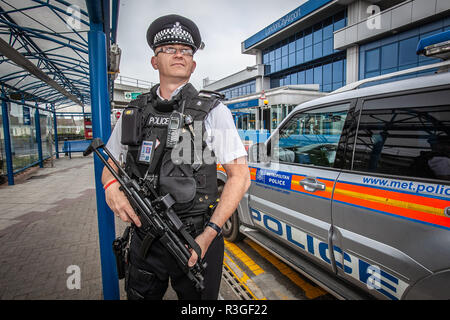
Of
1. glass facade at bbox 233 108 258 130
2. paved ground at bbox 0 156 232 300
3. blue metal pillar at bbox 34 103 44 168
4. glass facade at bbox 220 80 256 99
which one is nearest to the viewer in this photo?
paved ground at bbox 0 156 232 300

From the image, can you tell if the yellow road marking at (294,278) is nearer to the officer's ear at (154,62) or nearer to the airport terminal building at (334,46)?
the officer's ear at (154,62)

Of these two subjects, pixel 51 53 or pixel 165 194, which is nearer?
pixel 165 194

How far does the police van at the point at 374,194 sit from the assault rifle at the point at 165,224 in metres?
1.17

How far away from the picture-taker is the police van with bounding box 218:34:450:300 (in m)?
1.37

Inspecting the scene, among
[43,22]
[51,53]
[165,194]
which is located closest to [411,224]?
[165,194]

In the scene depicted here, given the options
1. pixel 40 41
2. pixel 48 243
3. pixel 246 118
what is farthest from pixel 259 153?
pixel 246 118

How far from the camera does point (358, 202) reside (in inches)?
66.0

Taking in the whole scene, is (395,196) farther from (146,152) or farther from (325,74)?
(325,74)

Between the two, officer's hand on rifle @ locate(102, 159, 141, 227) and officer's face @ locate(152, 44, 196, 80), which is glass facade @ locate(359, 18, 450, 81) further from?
officer's hand on rifle @ locate(102, 159, 141, 227)

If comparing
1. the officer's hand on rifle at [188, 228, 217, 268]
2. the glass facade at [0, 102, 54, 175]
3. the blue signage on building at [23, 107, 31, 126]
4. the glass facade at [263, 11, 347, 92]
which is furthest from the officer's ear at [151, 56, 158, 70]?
the glass facade at [263, 11, 347, 92]

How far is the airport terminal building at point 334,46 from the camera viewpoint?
1566cm

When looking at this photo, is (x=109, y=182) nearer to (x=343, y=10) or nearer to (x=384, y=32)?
(x=384, y=32)

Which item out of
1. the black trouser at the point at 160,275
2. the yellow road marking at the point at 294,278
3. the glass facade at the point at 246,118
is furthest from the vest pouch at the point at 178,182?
the glass facade at the point at 246,118
